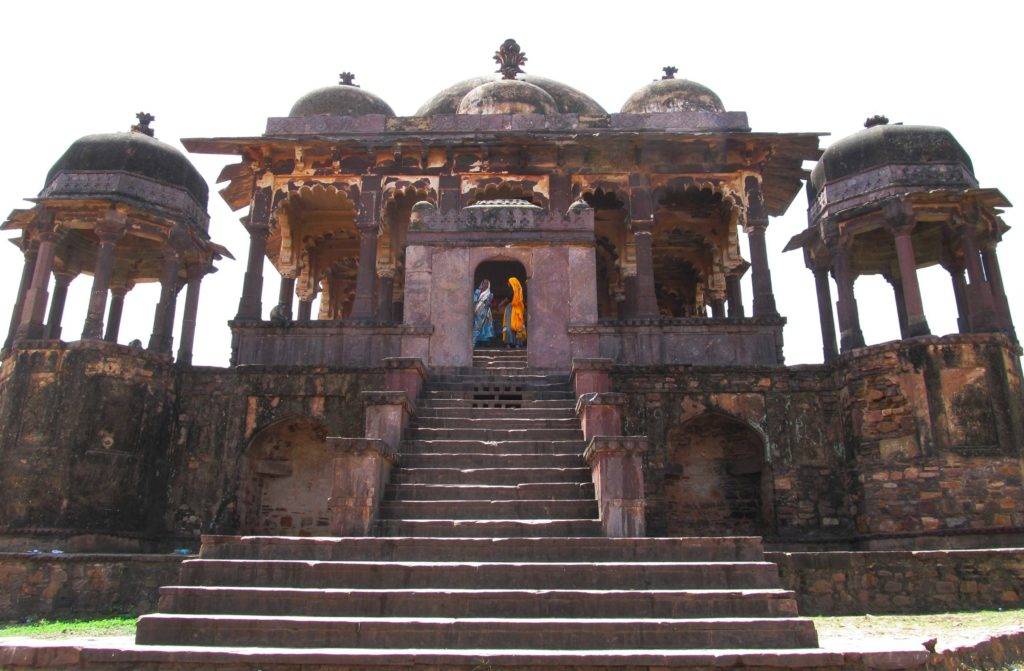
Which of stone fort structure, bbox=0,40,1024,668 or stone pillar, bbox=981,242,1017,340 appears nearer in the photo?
stone fort structure, bbox=0,40,1024,668

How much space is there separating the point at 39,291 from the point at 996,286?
56.7 feet

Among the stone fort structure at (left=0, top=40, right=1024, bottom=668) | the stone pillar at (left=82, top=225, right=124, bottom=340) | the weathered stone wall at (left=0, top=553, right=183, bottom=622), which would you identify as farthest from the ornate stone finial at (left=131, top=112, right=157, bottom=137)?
the weathered stone wall at (left=0, top=553, right=183, bottom=622)

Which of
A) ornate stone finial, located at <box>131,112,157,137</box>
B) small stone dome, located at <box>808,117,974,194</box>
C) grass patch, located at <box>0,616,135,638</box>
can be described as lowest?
grass patch, located at <box>0,616,135,638</box>

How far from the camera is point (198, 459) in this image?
14102 mm

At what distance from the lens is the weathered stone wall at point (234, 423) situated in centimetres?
1384

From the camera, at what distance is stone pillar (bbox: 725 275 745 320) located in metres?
20.2

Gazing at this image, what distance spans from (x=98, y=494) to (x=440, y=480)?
696cm

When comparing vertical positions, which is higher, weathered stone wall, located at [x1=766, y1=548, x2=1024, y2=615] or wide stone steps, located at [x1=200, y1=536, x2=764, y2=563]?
wide stone steps, located at [x1=200, y1=536, x2=764, y2=563]

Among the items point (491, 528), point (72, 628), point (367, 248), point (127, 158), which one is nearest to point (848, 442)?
point (491, 528)

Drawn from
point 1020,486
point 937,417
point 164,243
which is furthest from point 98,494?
point 1020,486

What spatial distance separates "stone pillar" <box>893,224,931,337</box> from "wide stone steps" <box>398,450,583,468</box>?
297 inches

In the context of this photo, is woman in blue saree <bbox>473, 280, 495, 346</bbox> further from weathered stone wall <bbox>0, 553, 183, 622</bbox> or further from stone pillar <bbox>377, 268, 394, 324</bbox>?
weathered stone wall <bbox>0, 553, 183, 622</bbox>

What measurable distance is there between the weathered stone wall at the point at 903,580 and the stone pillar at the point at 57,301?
14184mm

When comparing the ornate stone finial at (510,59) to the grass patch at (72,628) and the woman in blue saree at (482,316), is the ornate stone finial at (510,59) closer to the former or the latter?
the woman in blue saree at (482,316)
